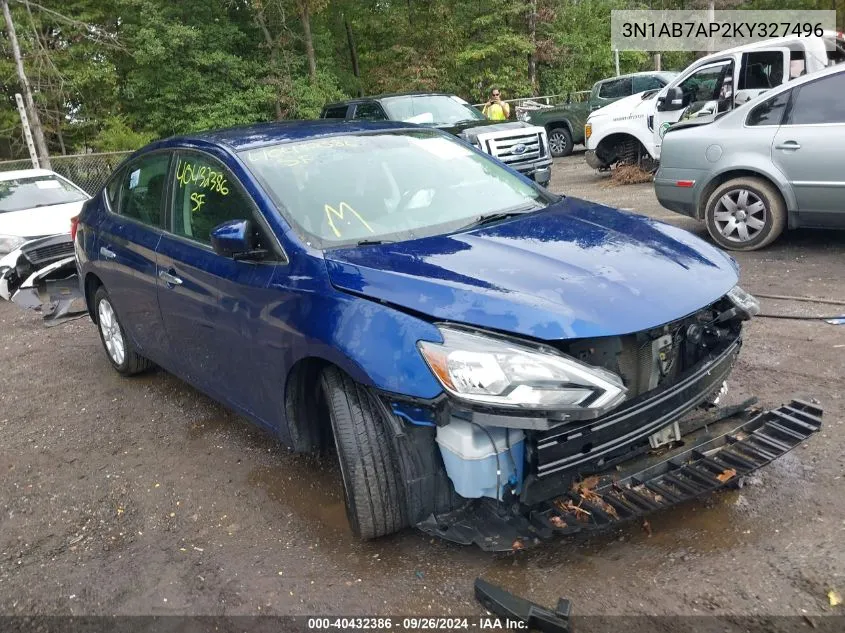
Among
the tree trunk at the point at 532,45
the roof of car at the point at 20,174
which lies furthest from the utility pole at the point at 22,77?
the tree trunk at the point at 532,45

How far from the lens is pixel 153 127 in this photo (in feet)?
88.1

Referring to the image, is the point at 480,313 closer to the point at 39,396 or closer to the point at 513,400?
the point at 513,400

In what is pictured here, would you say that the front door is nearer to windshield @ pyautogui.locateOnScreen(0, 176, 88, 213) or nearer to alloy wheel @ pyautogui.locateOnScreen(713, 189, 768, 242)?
alloy wheel @ pyautogui.locateOnScreen(713, 189, 768, 242)

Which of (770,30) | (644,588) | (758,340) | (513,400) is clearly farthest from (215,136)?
(770,30)

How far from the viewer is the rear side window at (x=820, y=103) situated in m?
6.06

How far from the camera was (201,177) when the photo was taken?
3.80 m

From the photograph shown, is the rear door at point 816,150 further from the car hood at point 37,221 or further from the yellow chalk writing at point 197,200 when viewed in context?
the car hood at point 37,221

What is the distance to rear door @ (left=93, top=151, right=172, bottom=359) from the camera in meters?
4.18

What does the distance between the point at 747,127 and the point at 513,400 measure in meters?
5.45

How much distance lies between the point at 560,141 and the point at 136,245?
15.5m

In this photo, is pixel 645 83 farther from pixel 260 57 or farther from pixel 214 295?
pixel 260 57

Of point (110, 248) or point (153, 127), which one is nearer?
point (110, 248)

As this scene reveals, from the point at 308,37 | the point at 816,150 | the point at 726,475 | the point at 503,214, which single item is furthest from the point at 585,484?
the point at 308,37

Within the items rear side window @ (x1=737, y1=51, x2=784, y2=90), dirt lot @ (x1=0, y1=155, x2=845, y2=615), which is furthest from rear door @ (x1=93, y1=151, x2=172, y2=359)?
rear side window @ (x1=737, y1=51, x2=784, y2=90)
